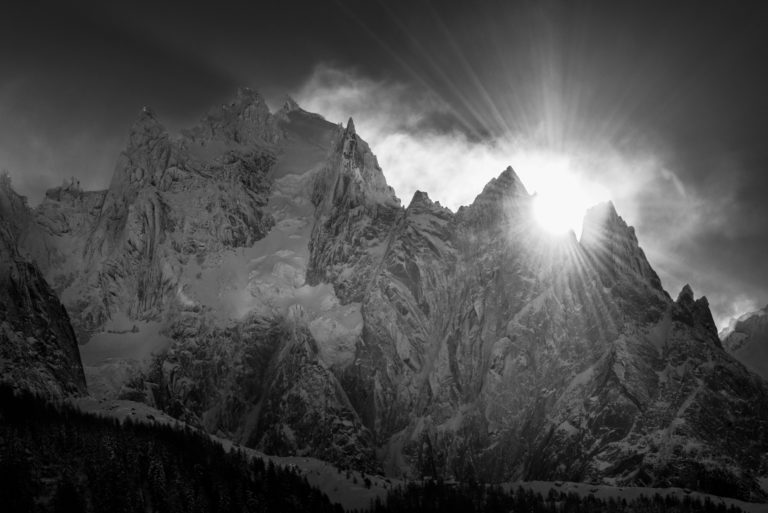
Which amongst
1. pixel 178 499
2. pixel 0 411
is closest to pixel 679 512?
pixel 178 499

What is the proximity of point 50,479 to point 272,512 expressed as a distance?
42.1 m

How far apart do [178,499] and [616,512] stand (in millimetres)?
84687

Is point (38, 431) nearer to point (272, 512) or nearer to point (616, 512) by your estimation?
point (272, 512)

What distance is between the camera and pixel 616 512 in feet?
656

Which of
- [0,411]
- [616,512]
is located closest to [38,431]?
[0,411]

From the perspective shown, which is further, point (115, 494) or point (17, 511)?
point (115, 494)

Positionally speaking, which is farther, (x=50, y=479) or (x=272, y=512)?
(x=272, y=512)

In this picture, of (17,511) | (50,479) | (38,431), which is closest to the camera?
(17,511)

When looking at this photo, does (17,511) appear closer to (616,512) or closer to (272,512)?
(272,512)

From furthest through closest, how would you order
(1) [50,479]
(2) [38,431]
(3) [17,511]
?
(2) [38,431]
(1) [50,479]
(3) [17,511]

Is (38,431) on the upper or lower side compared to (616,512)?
upper

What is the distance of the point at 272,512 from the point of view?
196m

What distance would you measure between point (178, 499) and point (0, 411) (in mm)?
40644

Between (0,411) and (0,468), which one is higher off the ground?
(0,411)
